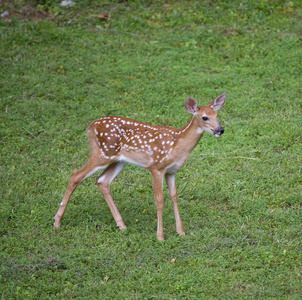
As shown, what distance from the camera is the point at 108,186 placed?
7336 millimetres

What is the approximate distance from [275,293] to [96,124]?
3.02 m

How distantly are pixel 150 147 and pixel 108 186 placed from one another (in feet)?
2.74

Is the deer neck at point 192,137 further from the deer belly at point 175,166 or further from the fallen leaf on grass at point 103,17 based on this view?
the fallen leaf on grass at point 103,17

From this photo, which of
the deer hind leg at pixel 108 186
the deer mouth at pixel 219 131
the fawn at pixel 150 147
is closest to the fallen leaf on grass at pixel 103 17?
the fawn at pixel 150 147

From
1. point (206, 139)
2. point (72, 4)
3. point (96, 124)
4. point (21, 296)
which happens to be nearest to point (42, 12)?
point (72, 4)

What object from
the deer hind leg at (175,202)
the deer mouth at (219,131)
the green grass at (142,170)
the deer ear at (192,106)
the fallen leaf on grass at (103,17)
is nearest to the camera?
the green grass at (142,170)

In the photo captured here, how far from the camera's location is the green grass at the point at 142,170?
606 centimetres

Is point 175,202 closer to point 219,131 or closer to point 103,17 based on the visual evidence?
point 219,131

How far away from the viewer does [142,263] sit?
623cm

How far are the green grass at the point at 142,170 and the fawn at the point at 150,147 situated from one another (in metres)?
0.36

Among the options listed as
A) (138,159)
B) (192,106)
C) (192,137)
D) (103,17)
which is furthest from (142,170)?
(103,17)

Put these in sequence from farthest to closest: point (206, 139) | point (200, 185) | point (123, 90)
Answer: point (123, 90) < point (206, 139) < point (200, 185)

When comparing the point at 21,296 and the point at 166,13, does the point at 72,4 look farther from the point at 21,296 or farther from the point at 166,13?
→ the point at 21,296

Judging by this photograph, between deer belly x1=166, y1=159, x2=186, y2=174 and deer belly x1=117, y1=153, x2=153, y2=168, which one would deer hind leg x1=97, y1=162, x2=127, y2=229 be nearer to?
deer belly x1=117, y1=153, x2=153, y2=168
